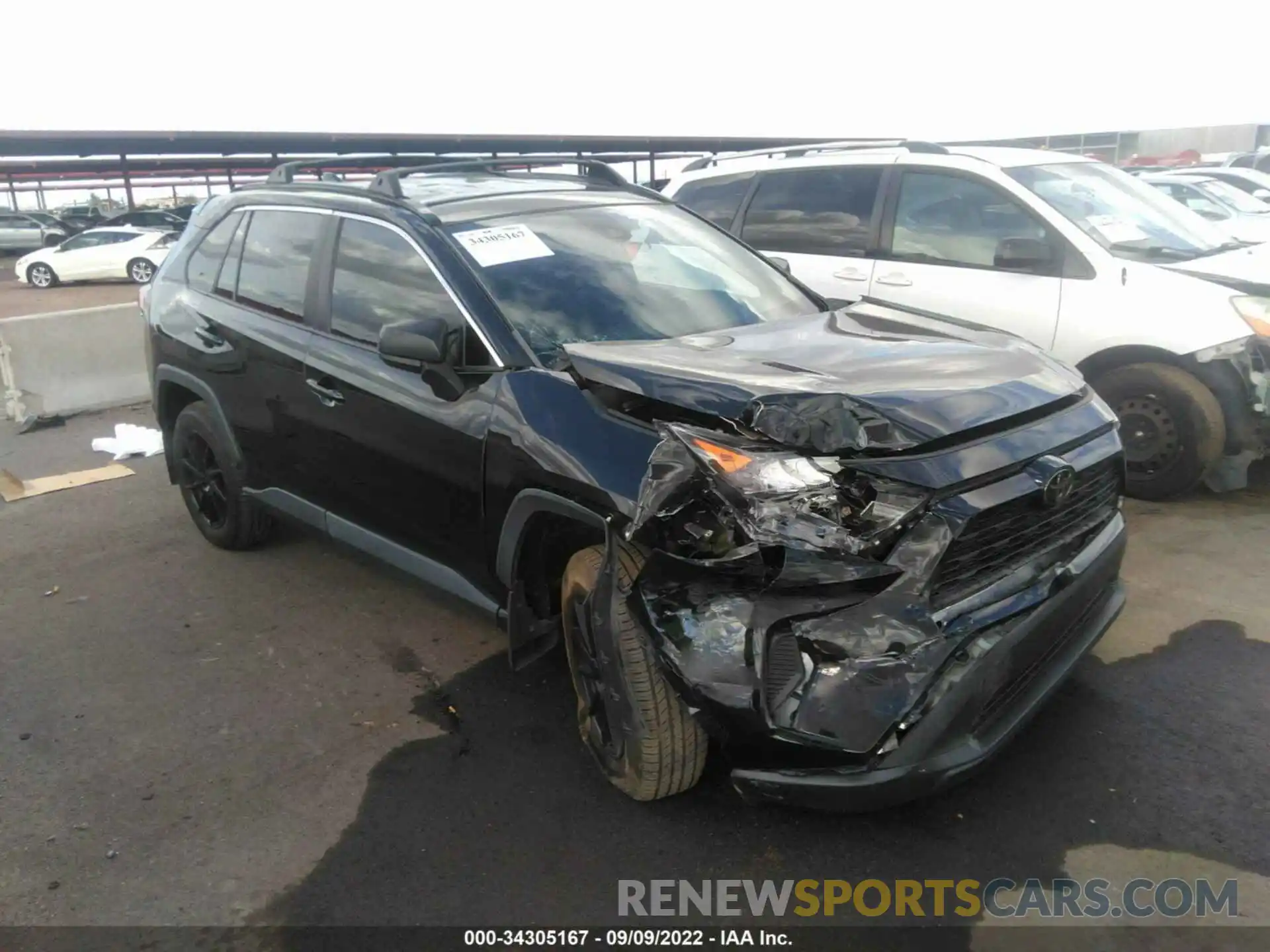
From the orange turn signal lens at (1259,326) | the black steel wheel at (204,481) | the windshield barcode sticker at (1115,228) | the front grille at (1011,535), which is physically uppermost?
the windshield barcode sticker at (1115,228)

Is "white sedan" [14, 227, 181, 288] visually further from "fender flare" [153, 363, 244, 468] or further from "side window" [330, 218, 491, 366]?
"side window" [330, 218, 491, 366]

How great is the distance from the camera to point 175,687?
145 inches

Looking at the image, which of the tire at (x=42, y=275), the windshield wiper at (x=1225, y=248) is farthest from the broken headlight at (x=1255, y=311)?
the tire at (x=42, y=275)

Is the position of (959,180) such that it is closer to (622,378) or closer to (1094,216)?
(1094,216)

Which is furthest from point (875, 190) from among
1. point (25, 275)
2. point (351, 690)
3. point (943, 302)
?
point (25, 275)

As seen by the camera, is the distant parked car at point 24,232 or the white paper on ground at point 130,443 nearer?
the white paper on ground at point 130,443

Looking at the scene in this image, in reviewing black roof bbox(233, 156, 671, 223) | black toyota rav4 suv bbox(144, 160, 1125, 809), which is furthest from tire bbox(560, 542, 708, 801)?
black roof bbox(233, 156, 671, 223)

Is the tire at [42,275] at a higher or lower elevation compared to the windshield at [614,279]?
lower

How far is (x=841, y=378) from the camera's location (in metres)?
2.65

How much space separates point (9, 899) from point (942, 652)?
2.59 meters

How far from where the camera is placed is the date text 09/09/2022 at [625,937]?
238cm

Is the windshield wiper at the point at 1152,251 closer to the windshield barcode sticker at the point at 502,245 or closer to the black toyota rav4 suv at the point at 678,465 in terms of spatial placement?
the black toyota rav4 suv at the point at 678,465

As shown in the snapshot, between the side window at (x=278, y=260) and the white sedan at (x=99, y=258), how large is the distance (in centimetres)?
2085

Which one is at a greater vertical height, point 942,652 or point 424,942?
point 942,652
